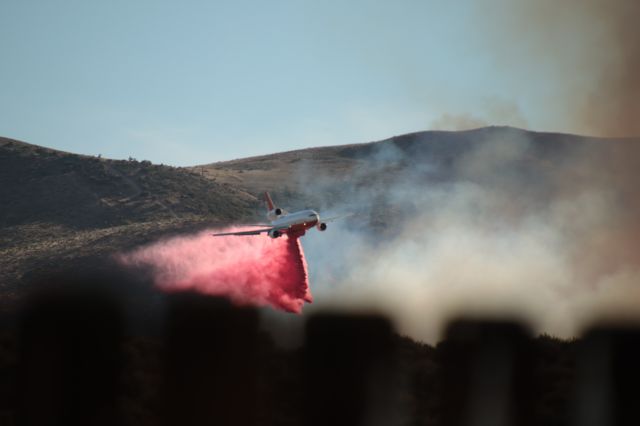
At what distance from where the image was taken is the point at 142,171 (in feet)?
414

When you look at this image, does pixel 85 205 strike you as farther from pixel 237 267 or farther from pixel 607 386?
pixel 607 386

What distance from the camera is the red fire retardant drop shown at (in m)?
67.1

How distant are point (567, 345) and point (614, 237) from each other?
58787mm

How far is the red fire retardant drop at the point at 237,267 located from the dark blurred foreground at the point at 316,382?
20455 mm

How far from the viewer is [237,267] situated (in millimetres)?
72500

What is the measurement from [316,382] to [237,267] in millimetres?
36896

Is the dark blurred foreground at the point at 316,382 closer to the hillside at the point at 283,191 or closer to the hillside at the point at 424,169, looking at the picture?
the hillside at the point at 283,191

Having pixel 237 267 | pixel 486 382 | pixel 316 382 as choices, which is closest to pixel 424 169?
pixel 237 267

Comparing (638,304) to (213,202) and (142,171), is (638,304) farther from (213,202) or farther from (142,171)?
(142,171)

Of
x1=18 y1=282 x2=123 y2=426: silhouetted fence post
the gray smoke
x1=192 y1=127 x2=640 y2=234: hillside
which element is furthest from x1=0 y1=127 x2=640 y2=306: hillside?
x1=18 y1=282 x2=123 y2=426: silhouetted fence post

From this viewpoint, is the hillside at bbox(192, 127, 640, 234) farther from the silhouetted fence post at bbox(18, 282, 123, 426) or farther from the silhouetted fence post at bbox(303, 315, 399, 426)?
the silhouetted fence post at bbox(18, 282, 123, 426)

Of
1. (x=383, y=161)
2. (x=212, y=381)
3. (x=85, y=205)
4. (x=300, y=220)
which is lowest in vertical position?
(x=212, y=381)

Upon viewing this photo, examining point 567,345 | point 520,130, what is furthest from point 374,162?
point 567,345

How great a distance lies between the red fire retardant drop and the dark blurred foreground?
67.1 feet
